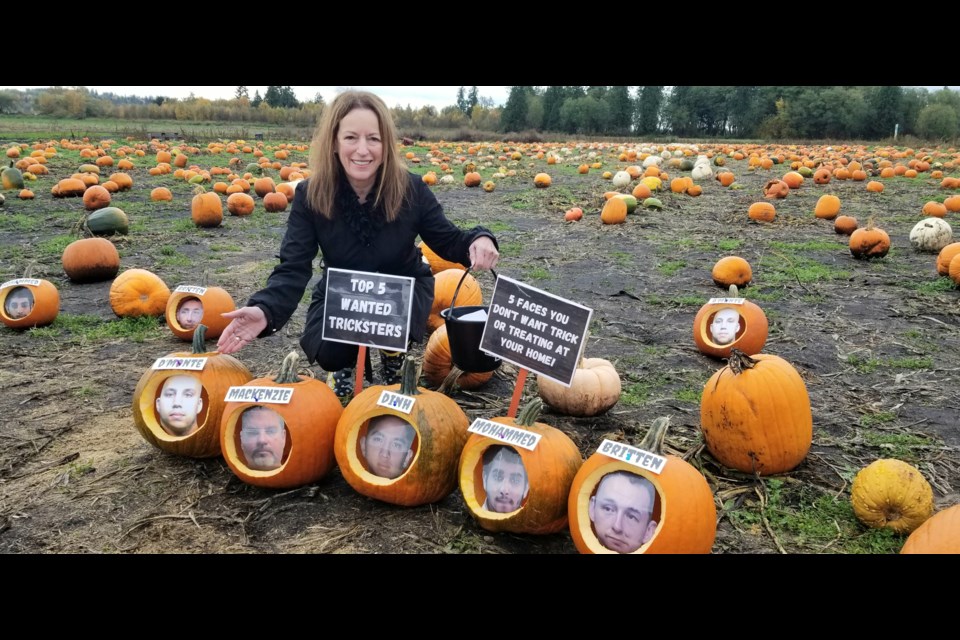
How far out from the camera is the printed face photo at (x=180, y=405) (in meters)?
3.13

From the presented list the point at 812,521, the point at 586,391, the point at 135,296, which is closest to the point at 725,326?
the point at 586,391

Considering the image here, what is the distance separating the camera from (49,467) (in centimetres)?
320

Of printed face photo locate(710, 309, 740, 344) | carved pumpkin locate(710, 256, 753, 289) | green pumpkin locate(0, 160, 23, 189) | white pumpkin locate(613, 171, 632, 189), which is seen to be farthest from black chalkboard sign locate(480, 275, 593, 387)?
green pumpkin locate(0, 160, 23, 189)

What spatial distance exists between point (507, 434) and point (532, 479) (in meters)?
0.21

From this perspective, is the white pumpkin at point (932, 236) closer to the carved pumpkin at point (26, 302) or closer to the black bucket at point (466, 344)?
the black bucket at point (466, 344)

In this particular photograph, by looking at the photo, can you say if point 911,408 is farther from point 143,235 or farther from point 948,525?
point 143,235

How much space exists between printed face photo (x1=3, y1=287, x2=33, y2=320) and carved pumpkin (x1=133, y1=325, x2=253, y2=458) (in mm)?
2923

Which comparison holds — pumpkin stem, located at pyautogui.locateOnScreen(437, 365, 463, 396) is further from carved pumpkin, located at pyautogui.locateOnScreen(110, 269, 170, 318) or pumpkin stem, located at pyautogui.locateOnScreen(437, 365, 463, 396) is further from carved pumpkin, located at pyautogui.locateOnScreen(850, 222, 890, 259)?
carved pumpkin, located at pyautogui.locateOnScreen(850, 222, 890, 259)

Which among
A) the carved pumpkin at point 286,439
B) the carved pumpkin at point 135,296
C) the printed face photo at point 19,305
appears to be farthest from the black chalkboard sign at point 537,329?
the printed face photo at point 19,305

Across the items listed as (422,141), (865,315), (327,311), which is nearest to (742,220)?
(865,315)

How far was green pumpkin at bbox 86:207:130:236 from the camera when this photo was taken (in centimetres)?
856

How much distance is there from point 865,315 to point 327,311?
4.87m

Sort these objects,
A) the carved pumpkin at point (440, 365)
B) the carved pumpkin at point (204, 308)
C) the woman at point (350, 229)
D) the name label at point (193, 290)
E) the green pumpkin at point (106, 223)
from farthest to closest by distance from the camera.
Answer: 1. the green pumpkin at point (106, 223)
2. the carved pumpkin at point (204, 308)
3. the name label at point (193, 290)
4. the carved pumpkin at point (440, 365)
5. the woman at point (350, 229)

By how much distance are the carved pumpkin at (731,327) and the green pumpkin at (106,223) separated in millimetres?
7689
